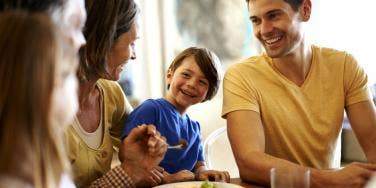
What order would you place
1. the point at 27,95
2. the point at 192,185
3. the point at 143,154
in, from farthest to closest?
1. the point at 143,154
2. the point at 192,185
3. the point at 27,95

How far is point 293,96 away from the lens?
1.90 meters

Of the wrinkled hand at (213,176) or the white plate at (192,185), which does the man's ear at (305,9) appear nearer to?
the wrinkled hand at (213,176)

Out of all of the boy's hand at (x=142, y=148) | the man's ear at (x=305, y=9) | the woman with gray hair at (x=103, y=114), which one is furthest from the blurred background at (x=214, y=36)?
the boy's hand at (x=142, y=148)

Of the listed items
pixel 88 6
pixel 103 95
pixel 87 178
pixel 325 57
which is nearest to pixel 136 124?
pixel 103 95

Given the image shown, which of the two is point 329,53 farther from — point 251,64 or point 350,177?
point 350,177

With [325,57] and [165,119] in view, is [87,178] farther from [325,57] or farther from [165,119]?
[325,57]

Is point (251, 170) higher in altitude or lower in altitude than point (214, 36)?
lower

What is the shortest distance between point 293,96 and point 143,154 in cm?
64

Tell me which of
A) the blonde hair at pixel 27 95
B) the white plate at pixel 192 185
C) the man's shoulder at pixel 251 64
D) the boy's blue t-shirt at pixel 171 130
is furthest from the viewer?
the man's shoulder at pixel 251 64

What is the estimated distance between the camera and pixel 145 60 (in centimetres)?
329

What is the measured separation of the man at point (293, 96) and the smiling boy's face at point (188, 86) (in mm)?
150

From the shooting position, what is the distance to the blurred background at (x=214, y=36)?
10.8 ft

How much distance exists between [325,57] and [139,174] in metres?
0.92

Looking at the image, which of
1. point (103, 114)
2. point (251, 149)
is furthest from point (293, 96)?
point (103, 114)
